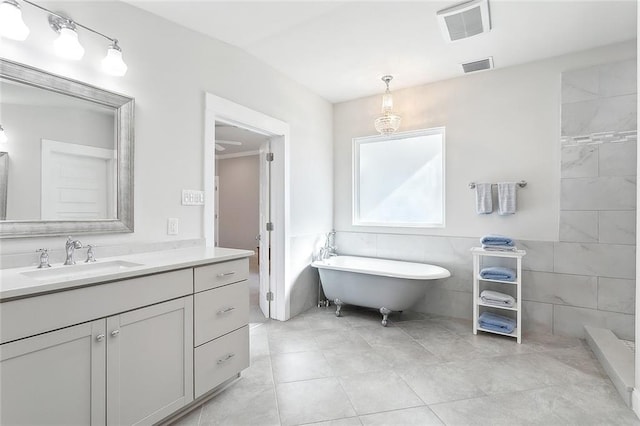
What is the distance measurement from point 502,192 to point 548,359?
1.47m

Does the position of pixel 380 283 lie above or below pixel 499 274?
below

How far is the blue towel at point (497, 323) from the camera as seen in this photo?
2.69 m

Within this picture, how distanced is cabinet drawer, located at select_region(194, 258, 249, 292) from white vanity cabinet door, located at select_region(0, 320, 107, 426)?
1.65 feet

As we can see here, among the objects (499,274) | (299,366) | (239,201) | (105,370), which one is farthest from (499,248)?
(239,201)

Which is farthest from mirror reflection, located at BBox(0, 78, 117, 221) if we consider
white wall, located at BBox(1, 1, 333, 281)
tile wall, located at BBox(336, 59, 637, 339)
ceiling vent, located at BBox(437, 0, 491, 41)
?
tile wall, located at BBox(336, 59, 637, 339)

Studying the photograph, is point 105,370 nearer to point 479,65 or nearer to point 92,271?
point 92,271

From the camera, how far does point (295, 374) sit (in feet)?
7.01

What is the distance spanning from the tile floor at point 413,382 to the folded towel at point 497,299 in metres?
0.31

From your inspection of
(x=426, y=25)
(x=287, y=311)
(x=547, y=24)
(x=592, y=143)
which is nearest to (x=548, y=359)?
(x=592, y=143)

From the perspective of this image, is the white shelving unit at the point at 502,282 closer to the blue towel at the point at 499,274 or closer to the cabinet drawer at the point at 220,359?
the blue towel at the point at 499,274

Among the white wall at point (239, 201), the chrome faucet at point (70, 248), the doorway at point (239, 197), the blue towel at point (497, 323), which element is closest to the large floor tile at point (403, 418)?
the blue towel at point (497, 323)

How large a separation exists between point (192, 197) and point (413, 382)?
203 cm

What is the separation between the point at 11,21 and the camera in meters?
1.39

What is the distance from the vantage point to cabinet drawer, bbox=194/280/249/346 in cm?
174
